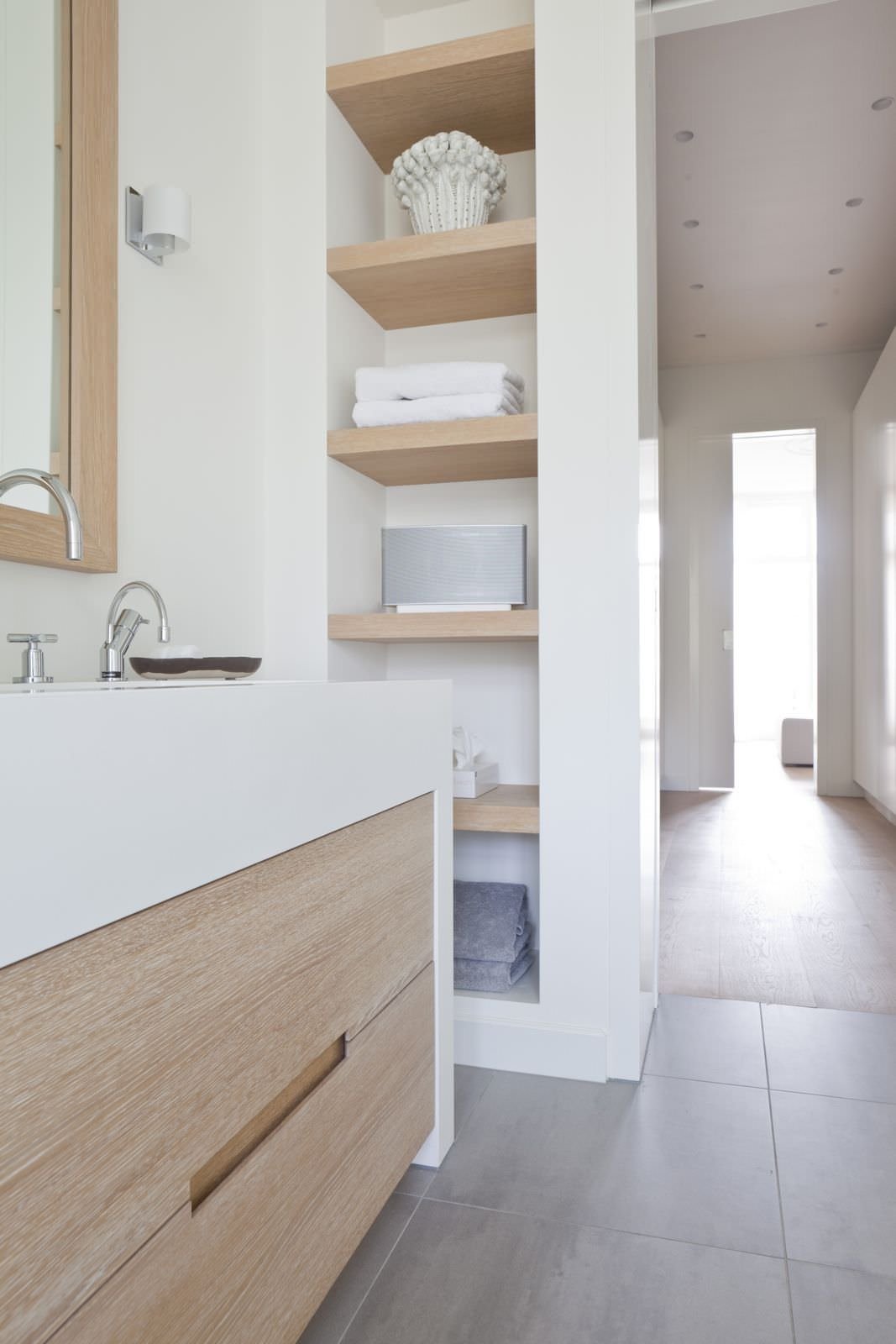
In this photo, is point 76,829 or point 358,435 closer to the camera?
point 76,829

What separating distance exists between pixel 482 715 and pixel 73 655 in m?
1.07

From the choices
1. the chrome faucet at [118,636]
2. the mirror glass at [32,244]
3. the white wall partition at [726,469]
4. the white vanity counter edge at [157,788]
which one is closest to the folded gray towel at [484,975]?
the white vanity counter edge at [157,788]

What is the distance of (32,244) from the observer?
1.22 metres

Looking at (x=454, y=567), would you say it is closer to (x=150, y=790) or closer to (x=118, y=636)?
(x=118, y=636)

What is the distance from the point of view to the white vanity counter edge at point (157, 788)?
1.81 feet

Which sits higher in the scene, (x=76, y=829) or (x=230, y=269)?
(x=230, y=269)

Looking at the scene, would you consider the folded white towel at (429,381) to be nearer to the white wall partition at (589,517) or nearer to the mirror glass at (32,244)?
the white wall partition at (589,517)

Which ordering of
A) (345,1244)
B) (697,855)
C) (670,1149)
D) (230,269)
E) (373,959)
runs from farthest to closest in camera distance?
(697,855) → (230,269) → (670,1149) → (373,959) → (345,1244)

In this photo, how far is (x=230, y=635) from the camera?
70.2 inches

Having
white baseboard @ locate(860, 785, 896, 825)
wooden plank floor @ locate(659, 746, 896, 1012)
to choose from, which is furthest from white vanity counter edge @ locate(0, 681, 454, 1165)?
white baseboard @ locate(860, 785, 896, 825)

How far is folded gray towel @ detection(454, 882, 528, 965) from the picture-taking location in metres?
1.91

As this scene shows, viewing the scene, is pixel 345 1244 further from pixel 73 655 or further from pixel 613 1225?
pixel 73 655

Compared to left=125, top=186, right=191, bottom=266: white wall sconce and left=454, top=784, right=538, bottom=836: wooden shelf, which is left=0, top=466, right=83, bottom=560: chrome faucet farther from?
left=454, top=784, right=538, bottom=836: wooden shelf

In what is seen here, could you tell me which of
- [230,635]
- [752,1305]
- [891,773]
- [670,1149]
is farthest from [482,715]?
[891,773]
